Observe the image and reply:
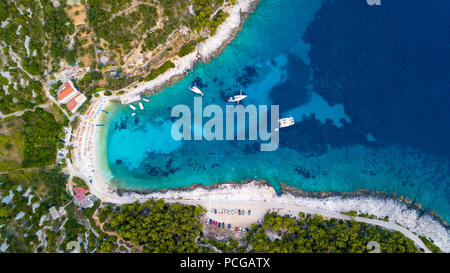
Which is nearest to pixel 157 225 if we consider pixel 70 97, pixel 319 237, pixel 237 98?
pixel 237 98

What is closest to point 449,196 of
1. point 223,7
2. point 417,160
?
point 417,160

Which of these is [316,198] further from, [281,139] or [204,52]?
[204,52]

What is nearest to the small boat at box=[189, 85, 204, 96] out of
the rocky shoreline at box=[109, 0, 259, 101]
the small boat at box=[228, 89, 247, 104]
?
the rocky shoreline at box=[109, 0, 259, 101]

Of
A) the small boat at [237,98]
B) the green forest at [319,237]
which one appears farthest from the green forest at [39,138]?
the green forest at [319,237]

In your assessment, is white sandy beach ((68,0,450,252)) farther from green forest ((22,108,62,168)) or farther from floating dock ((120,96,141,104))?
green forest ((22,108,62,168))
